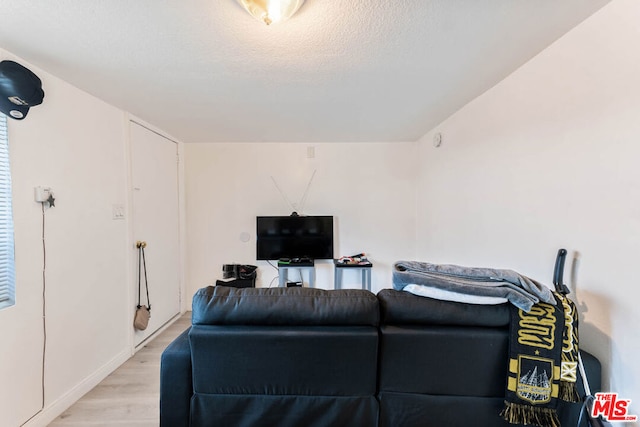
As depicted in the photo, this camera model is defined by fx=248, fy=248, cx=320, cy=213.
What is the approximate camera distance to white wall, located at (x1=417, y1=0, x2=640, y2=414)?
1.06 meters

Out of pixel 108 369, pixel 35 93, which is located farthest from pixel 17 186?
pixel 108 369

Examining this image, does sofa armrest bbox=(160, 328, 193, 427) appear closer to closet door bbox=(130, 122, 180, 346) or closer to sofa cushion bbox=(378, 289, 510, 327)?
sofa cushion bbox=(378, 289, 510, 327)

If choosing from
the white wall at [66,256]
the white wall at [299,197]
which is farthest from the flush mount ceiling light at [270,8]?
the white wall at [299,197]

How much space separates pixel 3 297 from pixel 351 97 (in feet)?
8.53

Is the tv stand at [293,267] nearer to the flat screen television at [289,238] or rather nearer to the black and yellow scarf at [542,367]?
the flat screen television at [289,238]

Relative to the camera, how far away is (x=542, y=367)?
3.36 feet

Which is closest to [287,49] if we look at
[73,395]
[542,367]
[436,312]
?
[436,312]

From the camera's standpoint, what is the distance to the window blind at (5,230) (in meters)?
1.41

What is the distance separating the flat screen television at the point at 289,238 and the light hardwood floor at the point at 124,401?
5.27ft

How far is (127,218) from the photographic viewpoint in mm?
2352

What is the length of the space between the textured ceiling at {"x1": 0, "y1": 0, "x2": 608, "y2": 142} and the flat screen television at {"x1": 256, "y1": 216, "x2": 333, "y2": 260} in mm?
1495

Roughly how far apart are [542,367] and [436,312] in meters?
0.44

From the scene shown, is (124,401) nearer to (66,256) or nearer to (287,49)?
(66,256)

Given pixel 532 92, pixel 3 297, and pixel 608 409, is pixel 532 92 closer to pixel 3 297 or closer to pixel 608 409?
pixel 608 409
